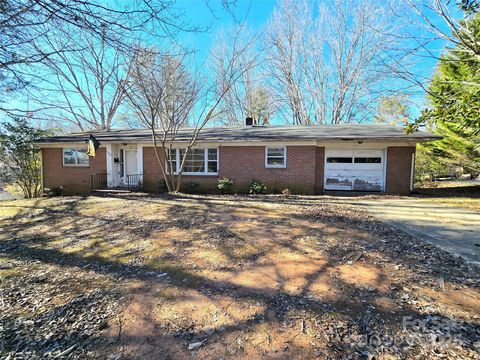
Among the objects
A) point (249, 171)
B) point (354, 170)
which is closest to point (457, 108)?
point (354, 170)

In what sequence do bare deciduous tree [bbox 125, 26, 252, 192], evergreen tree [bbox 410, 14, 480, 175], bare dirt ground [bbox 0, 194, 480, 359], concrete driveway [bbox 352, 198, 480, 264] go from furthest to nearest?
bare deciduous tree [bbox 125, 26, 252, 192], concrete driveway [bbox 352, 198, 480, 264], evergreen tree [bbox 410, 14, 480, 175], bare dirt ground [bbox 0, 194, 480, 359]

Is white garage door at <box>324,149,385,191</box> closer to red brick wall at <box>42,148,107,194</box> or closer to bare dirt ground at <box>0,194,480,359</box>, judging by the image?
bare dirt ground at <box>0,194,480,359</box>

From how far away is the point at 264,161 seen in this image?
1230 centimetres

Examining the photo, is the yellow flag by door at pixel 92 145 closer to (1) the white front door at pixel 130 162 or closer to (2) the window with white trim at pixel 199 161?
(1) the white front door at pixel 130 162

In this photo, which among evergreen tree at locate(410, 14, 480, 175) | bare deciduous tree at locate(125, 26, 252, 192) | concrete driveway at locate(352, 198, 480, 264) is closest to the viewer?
evergreen tree at locate(410, 14, 480, 175)

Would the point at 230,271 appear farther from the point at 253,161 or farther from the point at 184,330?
the point at 253,161

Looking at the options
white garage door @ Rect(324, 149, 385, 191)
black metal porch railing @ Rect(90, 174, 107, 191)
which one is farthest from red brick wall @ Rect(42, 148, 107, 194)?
white garage door @ Rect(324, 149, 385, 191)

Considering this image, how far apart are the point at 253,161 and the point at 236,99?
14305 mm

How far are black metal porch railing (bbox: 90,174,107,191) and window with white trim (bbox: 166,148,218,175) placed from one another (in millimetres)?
3566

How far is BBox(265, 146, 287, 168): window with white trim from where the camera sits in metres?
12.2

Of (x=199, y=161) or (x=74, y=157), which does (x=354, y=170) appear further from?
(x=74, y=157)

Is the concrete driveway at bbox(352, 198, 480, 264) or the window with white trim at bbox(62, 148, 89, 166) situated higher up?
the window with white trim at bbox(62, 148, 89, 166)

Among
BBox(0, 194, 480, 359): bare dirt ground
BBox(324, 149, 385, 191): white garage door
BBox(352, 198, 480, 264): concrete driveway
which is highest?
BBox(324, 149, 385, 191): white garage door

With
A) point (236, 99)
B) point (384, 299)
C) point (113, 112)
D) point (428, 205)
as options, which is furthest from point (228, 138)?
point (113, 112)
